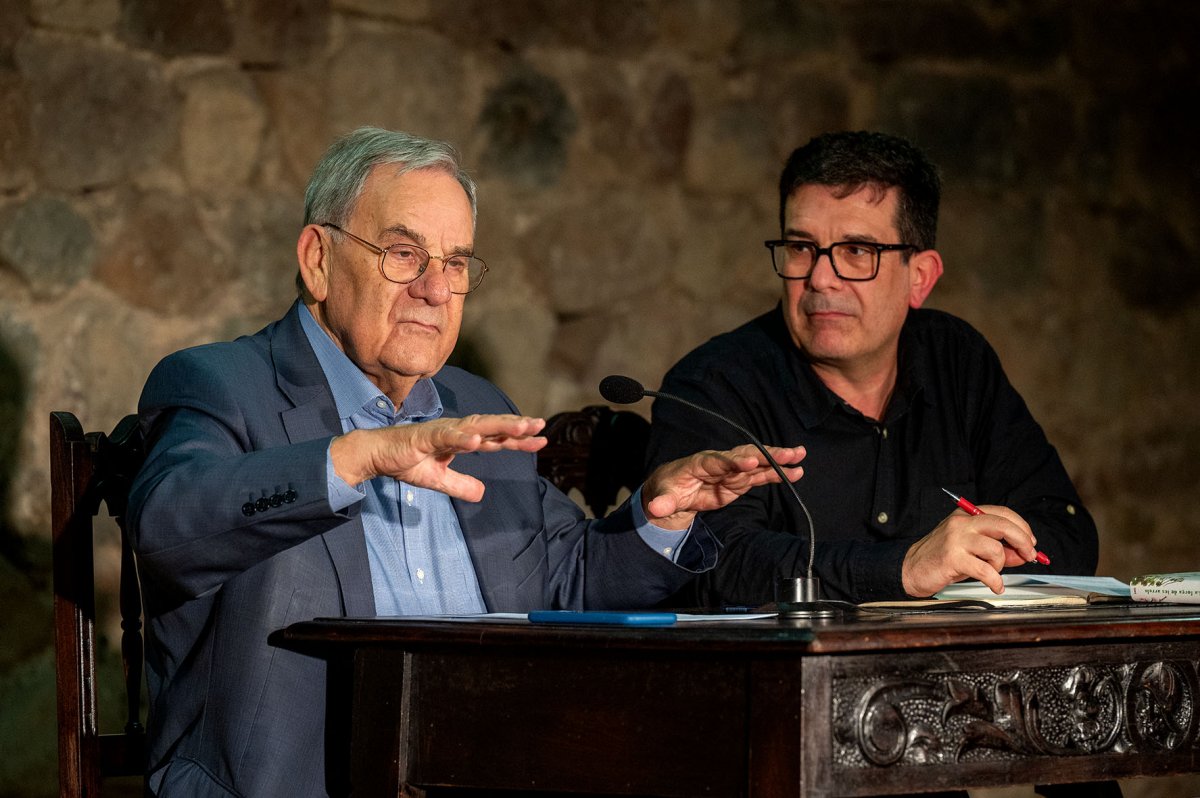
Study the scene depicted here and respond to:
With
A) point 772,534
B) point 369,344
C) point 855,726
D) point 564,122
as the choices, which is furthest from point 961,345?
point 855,726

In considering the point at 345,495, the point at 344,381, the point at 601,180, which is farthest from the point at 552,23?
the point at 345,495

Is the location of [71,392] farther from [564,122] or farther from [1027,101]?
[1027,101]

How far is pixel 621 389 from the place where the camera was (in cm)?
231

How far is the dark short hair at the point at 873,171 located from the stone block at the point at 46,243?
1435 millimetres

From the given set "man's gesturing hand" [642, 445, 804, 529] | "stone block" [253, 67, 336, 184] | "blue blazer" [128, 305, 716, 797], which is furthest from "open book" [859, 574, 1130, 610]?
"stone block" [253, 67, 336, 184]

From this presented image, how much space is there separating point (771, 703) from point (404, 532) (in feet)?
2.85

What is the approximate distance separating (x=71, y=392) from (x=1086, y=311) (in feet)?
9.19

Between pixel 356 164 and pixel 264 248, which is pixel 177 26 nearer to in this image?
pixel 264 248

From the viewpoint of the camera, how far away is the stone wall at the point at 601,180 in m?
3.30

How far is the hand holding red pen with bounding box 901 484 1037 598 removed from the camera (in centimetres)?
231

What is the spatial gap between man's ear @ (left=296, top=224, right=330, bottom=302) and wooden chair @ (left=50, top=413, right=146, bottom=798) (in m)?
0.37

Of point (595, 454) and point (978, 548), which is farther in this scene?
point (595, 454)

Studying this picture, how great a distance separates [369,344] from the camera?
2553 millimetres

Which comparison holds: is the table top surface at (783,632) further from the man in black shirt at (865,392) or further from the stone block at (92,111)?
the stone block at (92,111)
